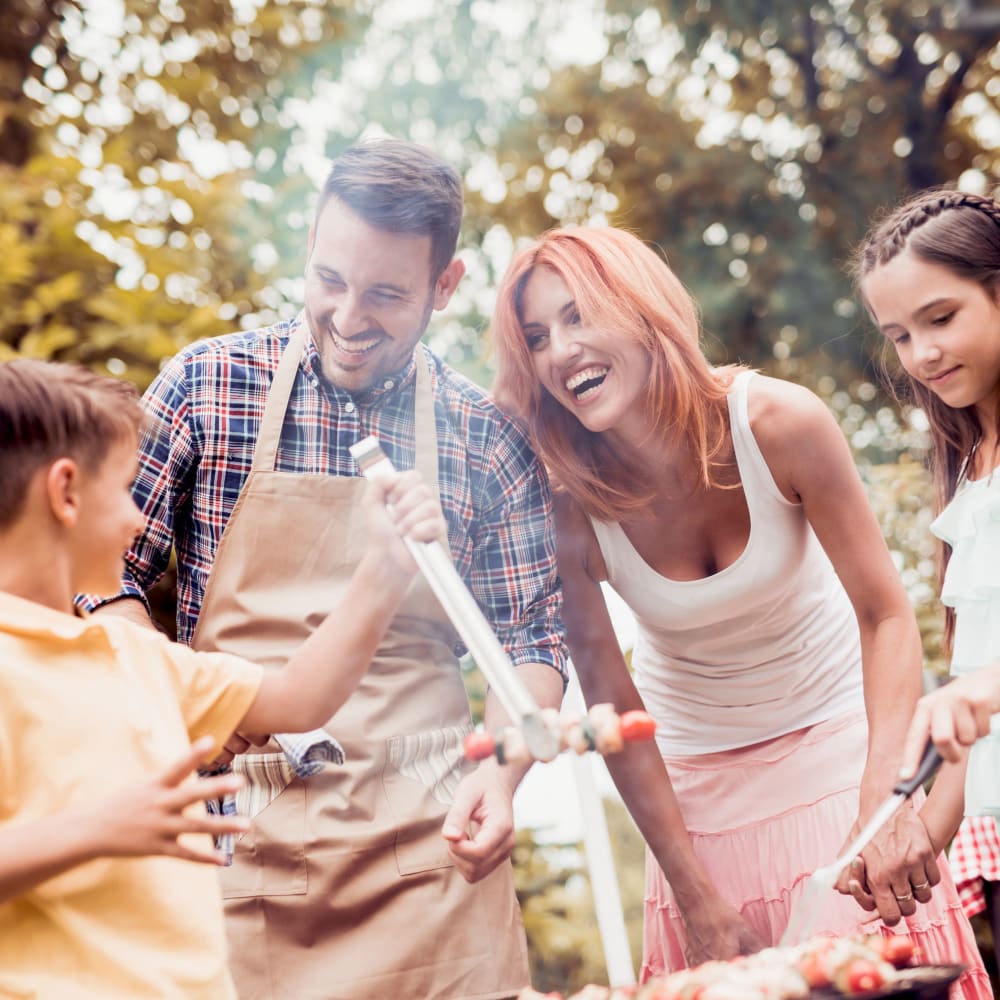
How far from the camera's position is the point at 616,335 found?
2.28 metres

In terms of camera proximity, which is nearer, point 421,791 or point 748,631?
point 421,791

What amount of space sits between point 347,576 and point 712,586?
2.36 feet

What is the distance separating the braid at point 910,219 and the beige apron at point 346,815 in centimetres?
106

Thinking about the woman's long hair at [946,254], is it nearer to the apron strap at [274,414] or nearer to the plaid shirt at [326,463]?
the plaid shirt at [326,463]

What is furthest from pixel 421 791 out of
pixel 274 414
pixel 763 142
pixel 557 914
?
pixel 763 142

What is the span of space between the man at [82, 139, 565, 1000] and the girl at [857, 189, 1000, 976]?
0.73 meters

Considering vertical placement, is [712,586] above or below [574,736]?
above

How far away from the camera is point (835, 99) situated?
953cm

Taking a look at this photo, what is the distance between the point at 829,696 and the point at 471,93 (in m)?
7.86

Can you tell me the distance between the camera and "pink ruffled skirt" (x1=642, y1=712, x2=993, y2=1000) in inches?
89.1

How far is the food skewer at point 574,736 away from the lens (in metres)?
1.38

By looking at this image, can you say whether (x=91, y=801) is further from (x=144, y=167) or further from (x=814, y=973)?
(x=144, y=167)

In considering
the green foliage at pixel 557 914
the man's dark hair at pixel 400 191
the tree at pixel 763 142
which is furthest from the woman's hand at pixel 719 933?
the tree at pixel 763 142

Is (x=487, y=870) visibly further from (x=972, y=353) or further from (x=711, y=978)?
(x=972, y=353)
